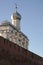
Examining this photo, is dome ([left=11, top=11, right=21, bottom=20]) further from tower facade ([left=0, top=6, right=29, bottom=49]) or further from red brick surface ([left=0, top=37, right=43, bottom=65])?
red brick surface ([left=0, top=37, right=43, bottom=65])

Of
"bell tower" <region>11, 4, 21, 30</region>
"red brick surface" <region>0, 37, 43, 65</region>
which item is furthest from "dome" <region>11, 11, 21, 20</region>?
"red brick surface" <region>0, 37, 43, 65</region>

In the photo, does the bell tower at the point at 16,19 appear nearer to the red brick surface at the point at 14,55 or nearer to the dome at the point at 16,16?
the dome at the point at 16,16

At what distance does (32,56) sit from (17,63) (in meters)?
1.71

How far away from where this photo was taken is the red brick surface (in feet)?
29.7

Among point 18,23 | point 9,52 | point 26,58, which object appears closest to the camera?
point 9,52

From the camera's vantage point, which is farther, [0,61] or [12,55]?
[12,55]

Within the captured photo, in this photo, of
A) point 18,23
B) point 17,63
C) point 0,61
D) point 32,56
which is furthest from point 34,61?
point 18,23

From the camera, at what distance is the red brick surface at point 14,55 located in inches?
356

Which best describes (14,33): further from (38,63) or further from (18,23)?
(38,63)

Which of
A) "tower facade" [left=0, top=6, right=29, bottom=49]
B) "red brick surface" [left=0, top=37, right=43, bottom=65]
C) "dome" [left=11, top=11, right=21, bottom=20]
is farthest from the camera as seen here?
"dome" [left=11, top=11, right=21, bottom=20]

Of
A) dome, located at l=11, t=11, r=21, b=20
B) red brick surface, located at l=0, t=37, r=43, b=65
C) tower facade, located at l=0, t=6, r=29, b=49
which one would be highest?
red brick surface, located at l=0, t=37, r=43, b=65

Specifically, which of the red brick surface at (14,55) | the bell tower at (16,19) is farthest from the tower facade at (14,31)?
the red brick surface at (14,55)

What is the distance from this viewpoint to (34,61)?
12188mm

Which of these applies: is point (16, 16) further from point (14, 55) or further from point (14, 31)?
point (14, 55)
